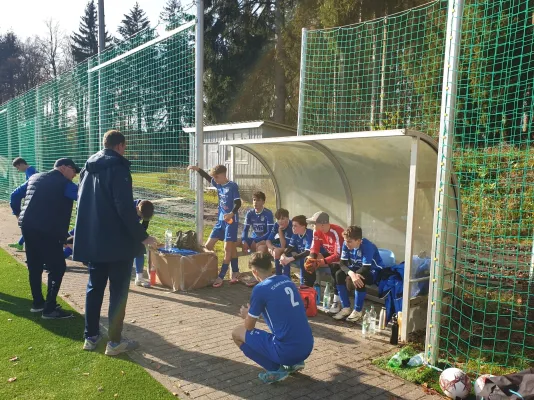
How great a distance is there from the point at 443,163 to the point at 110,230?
3.05 metres

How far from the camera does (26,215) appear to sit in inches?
200

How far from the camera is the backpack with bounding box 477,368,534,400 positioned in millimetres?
3064

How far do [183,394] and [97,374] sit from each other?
87 centimetres

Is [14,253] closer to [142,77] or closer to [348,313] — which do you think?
[142,77]

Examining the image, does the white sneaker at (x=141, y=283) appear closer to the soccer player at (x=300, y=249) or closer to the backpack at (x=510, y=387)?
the soccer player at (x=300, y=249)

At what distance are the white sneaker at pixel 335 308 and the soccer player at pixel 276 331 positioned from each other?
5.89 feet

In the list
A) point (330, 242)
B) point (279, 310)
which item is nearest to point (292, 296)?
point (279, 310)

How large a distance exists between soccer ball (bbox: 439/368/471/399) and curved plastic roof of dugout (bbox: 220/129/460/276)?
53.0 inches

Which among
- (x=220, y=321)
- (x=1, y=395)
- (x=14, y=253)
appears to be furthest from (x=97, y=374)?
(x=14, y=253)

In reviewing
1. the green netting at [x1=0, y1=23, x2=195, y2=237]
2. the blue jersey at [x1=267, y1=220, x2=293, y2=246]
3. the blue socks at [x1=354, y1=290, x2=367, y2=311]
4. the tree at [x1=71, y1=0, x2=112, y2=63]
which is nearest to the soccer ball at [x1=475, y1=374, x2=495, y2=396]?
the blue socks at [x1=354, y1=290, x2=367, y2=311]

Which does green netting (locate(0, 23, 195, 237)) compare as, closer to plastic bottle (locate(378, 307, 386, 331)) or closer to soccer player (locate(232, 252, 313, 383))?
plastic bottle (locate(378, 307, 386, 331))

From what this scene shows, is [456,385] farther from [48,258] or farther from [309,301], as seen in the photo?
[48,258]

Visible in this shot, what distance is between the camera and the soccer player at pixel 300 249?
5.98 m

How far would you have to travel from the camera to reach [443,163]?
3.93 m
